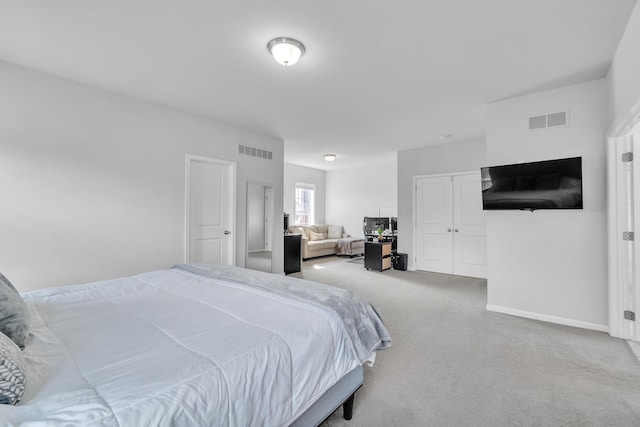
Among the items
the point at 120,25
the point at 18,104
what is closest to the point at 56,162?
the point at 18,104

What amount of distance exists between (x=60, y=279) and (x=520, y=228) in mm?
5125

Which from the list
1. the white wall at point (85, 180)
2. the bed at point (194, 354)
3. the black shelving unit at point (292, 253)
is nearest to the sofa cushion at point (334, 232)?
the black shelving unit at point (292, 253)

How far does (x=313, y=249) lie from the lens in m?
7.66

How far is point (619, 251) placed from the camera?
2836mm

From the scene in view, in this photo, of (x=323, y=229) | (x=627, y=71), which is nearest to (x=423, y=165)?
(x=323, y=229)

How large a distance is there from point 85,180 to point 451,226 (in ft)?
19.2

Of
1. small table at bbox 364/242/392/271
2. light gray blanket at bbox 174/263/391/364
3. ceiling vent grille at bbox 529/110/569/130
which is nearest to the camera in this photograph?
light gray blanket at bbox 174/263/391/364

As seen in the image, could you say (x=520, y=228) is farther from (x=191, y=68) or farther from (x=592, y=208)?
(x=191, y=68)

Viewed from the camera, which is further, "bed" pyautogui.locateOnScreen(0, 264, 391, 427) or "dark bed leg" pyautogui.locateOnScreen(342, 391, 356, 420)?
"dark bed leg" pyautogui.locateOnScreen(342, 391, 356, 420)

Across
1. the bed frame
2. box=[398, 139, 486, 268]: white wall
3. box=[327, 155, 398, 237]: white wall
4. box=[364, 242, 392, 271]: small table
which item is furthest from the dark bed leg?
box=[327, 155, 398, 237]: white wall

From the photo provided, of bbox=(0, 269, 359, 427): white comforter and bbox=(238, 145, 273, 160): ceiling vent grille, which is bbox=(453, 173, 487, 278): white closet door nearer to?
bbox=(238, 145, 273, 160): ceiling vent grille

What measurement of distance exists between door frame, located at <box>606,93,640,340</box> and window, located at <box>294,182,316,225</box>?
22.4 feet

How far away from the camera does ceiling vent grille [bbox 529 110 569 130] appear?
3.24 meters

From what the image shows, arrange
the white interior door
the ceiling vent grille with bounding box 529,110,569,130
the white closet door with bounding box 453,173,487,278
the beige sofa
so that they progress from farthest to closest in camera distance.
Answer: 1. the beige sofa
2. the white closet door with bounding box 453,173,487,278
3. the white interior door
4. the ceiling vent grille with bounding box 529,110,569,130
